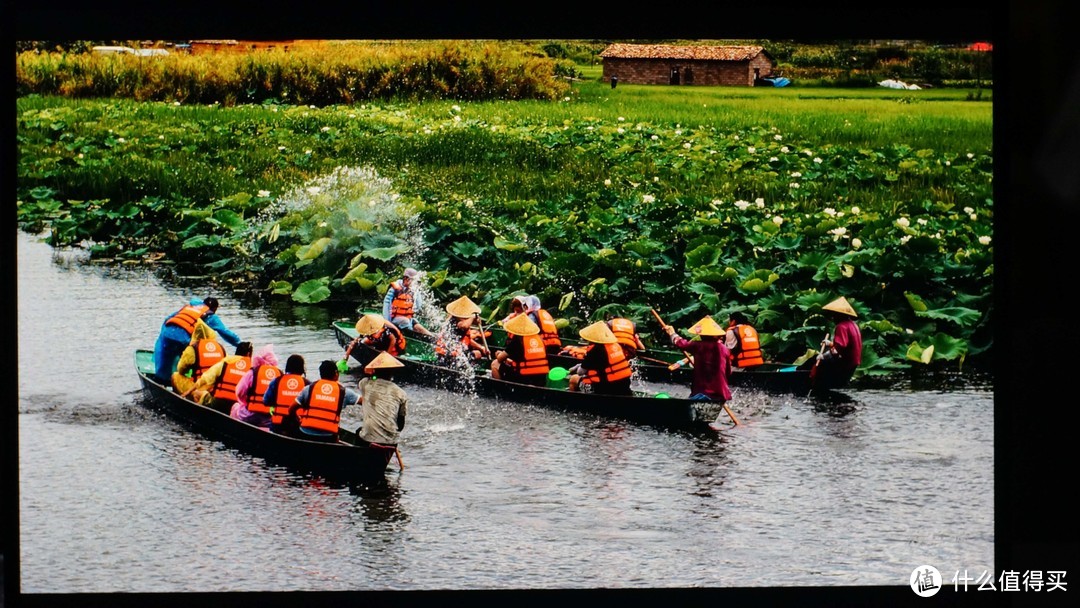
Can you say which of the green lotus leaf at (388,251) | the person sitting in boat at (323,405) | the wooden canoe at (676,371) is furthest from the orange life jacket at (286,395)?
the green lotus leaf at (388,251)

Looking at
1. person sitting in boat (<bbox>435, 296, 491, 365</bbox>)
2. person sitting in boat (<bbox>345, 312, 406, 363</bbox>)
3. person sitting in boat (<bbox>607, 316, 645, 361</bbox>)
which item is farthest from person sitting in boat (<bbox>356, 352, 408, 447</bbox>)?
person sitting in boat (<bbox>607, 316, 645, 361</bbox>)

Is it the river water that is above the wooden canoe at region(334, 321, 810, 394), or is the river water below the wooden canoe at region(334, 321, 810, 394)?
below

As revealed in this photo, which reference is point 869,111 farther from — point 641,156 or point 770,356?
point 770,356

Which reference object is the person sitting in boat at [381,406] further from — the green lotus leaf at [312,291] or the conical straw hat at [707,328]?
the conical straw hat at [707,328]

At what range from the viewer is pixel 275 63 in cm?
830

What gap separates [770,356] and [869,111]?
1.90 meters

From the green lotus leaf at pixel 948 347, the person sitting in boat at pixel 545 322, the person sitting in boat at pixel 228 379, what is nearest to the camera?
the person sitting in boat at pixel 228 379

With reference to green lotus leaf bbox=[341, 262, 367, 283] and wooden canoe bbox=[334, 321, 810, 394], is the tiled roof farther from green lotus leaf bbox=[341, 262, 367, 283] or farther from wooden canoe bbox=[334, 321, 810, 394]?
wooden canoe bbox=[334, 321, 810, 394]

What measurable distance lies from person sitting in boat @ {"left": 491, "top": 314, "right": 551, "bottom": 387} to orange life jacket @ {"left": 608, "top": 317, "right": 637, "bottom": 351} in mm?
481

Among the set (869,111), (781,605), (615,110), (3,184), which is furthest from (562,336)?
(3,184)

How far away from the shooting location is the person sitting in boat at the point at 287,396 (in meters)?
8.12

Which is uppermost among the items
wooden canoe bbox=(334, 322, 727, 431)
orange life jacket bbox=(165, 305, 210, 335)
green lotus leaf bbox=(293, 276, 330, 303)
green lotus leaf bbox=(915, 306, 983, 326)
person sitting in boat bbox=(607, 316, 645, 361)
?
green lotus leaf bbox=(293, 276, 330, 303)

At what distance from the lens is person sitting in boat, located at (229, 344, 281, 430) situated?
8320 mm

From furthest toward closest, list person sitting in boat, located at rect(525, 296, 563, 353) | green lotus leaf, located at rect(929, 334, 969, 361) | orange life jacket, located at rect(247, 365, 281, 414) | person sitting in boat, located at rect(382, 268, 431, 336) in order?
person sitting in boat, located at rect(525, 296, 563, 353) → person sitting in boat, located at rect(382, 268, 431, 336) → green lotus leaf, located at rect(929, 334, 969, 361) → orange life jacket, located at rect(247, 365, 281, 414)
